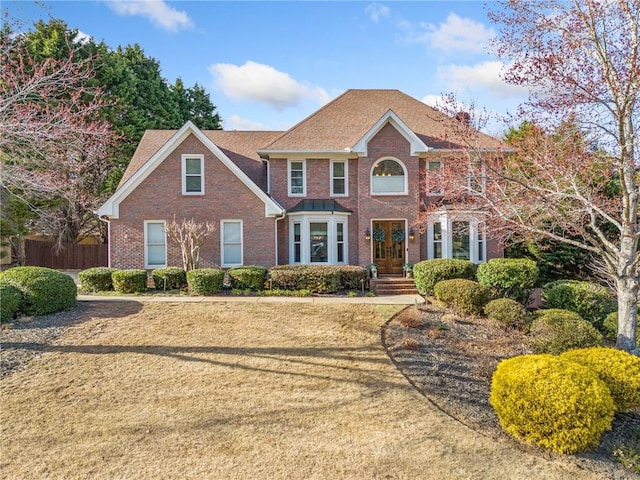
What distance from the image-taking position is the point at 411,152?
16.4 m

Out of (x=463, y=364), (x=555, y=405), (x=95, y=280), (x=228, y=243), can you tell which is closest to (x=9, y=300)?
(x=95, y=280)

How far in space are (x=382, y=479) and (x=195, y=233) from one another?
12.1 metres

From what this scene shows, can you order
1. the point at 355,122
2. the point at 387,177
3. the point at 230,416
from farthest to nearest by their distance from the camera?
the point at 355,122
the point at 387,177
the point at 230,416

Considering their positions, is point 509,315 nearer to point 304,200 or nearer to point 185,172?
point 304,200

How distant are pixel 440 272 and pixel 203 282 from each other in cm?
823

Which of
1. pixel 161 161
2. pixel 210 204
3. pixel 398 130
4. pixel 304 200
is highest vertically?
pixel 398 130

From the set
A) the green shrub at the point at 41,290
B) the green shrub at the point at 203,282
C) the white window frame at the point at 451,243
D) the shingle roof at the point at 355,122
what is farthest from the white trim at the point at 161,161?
the white window frame at the point at 451,243

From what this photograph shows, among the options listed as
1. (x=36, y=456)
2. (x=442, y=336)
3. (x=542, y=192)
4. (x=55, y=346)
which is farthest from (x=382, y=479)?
(x=55, y=346)

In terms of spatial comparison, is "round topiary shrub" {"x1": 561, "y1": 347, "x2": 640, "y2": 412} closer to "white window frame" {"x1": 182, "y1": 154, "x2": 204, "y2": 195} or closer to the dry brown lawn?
the dry brown lawn

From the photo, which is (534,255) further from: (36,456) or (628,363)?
(36,456)

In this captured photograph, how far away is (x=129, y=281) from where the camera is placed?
1328 cm

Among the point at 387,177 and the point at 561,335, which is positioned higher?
the point at 387,177

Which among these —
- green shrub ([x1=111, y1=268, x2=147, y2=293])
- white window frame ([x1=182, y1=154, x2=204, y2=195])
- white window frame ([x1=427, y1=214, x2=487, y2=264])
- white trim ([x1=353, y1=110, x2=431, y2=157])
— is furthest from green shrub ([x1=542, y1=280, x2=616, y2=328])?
green shrub ([x1=111, y1=268, x2=147, y2=293])

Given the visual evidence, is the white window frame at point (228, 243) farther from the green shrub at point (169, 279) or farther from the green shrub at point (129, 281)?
the green shrub at point (129, 281)
